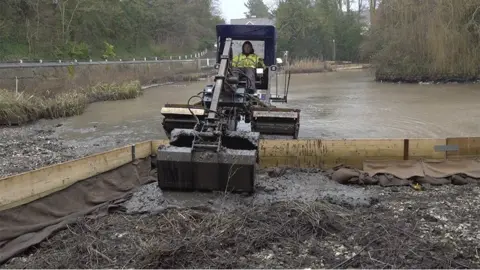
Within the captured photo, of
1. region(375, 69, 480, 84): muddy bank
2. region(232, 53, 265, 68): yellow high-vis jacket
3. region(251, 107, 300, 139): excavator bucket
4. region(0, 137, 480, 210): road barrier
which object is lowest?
region(0, 137, 480, 210): road barrier

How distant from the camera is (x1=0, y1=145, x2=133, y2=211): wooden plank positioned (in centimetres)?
530

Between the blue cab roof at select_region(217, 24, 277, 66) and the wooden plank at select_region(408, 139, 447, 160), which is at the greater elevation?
the blue cab roof at select_region(217, 24, 277, 66)

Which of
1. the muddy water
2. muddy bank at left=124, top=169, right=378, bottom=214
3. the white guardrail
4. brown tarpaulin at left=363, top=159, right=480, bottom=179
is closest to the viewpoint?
muddy bank at left=124, top=169, right=378, bottom=214

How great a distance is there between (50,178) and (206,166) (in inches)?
74.8

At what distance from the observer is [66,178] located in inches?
239

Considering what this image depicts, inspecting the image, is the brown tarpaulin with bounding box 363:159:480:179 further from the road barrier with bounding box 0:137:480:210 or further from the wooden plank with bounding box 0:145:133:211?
the wooden plank with bounding box 0:145:133:211

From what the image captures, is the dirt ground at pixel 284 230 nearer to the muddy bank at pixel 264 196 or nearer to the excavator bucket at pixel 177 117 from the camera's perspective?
the muddy bank at pixel 264 196

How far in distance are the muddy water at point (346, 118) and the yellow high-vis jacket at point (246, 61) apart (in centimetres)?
233

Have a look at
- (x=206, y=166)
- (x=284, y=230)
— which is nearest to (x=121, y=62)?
(x=206, y=166)

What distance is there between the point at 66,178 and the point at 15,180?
792 mm

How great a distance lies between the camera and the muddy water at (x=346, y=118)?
12.2m

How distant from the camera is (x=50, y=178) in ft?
19.2

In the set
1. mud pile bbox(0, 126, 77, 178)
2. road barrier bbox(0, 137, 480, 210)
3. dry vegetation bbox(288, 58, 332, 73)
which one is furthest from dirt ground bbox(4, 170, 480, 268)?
dry vegetation bbox(288, 58, 332, 73)

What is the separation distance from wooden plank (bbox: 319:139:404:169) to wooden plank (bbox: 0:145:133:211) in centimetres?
317
